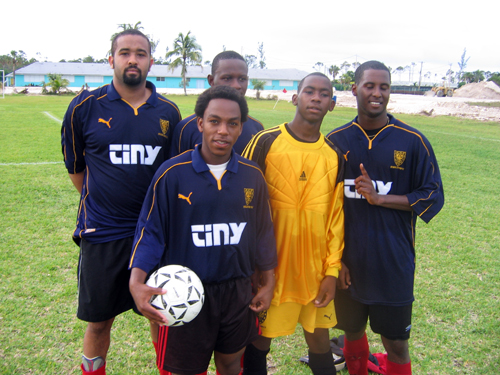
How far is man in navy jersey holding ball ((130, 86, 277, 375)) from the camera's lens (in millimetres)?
2215

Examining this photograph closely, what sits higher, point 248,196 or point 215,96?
point 215,96

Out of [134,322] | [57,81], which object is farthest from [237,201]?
[57,81]

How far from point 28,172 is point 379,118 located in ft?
27.7

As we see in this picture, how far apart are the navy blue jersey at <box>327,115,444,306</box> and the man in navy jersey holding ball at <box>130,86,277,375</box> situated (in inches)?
29.4

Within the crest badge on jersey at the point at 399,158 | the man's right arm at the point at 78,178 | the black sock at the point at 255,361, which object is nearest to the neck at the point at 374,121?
the crest badge on jersey at the point at 399,158

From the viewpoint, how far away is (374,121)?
280 cm

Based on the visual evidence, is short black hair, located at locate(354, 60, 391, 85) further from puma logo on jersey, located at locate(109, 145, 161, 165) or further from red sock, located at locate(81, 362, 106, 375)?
red sock, located at locate(81, 362, 106, 375)

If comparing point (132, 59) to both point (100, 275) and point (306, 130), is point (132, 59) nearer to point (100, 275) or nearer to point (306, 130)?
point (306, 130)

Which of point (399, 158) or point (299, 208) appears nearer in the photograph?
point (299, 208)

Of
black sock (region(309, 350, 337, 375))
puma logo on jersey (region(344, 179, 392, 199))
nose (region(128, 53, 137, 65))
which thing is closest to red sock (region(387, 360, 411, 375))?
black sock (region(309, 350, 337, 375))

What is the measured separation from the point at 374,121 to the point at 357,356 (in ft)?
5.71

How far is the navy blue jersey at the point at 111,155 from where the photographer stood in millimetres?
2660

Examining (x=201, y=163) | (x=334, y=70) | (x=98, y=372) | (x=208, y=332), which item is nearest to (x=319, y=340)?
(x=208, y=332)

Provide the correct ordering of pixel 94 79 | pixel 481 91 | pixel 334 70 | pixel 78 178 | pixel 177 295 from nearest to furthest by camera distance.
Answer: pixel 177 295 → pixel 78 178 → pixel 481 91 → pixel 94 79 → pixel 334 70
